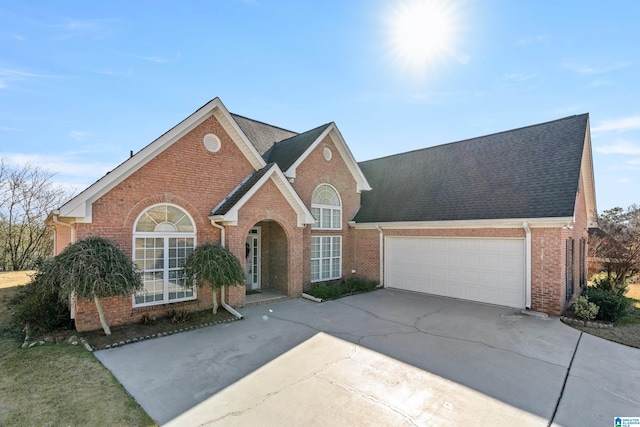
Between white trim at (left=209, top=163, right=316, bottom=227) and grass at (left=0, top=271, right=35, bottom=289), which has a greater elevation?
white trim at (left=209, top=163, right=316, bottom=227)

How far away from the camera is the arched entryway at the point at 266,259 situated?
13.1m

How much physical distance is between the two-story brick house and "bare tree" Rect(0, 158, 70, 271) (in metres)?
15.0

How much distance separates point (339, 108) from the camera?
15523 millimetres

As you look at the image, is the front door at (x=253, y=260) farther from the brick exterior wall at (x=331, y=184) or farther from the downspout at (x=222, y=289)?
the downspout at (x=222, y=289)

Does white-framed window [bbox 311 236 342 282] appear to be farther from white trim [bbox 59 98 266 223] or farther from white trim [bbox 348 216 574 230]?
white trim [bbox 59 98 266 223]

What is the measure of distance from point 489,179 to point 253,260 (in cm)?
1067

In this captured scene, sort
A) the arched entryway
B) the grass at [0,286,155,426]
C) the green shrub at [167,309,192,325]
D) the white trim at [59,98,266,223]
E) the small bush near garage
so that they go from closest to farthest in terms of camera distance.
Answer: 1. the grass at [0,286,155,426]
2. the white trim at [59,98,266,223]
3. the green shrub at [167,309,192,325]
4. the small bush near garage
5. the arched entryway

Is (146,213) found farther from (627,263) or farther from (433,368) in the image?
(627,263)

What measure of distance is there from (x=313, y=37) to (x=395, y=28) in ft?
9.08

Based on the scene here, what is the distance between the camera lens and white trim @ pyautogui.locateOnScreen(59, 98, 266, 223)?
8094 millimetres

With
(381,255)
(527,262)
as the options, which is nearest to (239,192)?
(381,255)

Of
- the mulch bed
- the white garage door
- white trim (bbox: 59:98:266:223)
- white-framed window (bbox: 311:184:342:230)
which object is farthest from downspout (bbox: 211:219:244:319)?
the white garage door

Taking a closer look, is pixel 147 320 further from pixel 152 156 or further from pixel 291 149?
pixel 291 149

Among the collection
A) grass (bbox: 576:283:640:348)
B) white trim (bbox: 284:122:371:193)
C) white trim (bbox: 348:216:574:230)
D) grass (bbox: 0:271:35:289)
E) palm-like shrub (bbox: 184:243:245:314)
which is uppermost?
white trim (bbox: 284:122:371:193)
